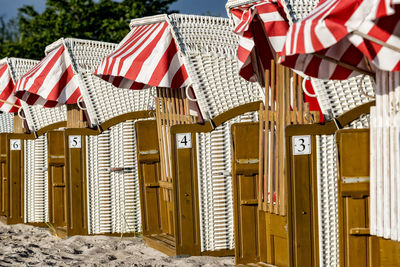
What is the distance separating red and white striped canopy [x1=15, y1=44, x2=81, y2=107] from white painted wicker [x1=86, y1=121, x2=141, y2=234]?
0.90m

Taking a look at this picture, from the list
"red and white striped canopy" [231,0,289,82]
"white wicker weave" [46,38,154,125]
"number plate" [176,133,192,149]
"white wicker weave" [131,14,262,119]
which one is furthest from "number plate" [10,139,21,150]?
"red and white striped canopy" [231,0,289,82]

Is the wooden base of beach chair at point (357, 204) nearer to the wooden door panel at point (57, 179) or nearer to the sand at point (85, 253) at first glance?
the sand at point (85, 253)

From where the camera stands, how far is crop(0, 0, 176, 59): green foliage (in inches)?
913

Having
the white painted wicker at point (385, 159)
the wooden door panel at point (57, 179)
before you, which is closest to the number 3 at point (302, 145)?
the white painted wicker at point (385, 159)

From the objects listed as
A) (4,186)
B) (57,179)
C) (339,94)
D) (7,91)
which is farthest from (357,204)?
(7,91)

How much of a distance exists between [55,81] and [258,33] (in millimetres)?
3429

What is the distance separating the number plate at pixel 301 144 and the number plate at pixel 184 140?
1.68 meters

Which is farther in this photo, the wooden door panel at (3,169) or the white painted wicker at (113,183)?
the wooden door panel at (3,169)

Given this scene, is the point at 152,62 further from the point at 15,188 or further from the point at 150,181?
the point at 15,188

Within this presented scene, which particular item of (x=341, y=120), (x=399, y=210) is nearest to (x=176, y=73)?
(x=341, y=120)

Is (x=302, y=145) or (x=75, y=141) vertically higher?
(x=75, y=141)

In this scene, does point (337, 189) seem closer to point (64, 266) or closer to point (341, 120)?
point (341, 120)

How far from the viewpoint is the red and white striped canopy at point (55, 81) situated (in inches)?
339

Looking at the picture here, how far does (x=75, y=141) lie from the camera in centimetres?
790
